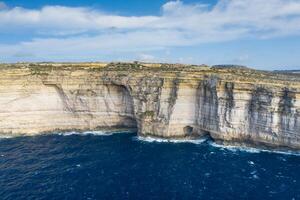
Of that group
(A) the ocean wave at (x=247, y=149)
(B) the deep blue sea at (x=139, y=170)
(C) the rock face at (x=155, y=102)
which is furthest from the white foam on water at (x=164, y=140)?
(A) the ocean wave at (x=247, y=149)

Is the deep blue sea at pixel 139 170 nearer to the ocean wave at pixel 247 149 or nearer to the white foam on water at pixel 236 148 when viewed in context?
the white foam on water at pixel 236 148

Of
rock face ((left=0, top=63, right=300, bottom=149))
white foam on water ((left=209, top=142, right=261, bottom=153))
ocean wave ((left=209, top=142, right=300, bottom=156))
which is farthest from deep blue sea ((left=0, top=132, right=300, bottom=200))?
rock face ((left=0, top=63, right=300, bottom=149))

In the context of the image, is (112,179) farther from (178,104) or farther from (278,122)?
(278,122)

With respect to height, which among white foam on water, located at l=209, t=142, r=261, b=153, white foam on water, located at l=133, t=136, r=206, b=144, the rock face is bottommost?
white foam on water, located at l=209, t=142, r=261, b=153

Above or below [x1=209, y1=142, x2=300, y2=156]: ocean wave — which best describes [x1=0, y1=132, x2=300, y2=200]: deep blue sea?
below

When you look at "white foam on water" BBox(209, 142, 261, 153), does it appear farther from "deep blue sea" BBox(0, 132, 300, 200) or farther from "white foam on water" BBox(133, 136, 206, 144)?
"white foam on water" BBox(133, 136, 206, 144)

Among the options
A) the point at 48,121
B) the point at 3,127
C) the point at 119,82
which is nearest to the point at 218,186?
the point at 119,82

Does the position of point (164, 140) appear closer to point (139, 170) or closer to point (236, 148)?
point (236, 148)
